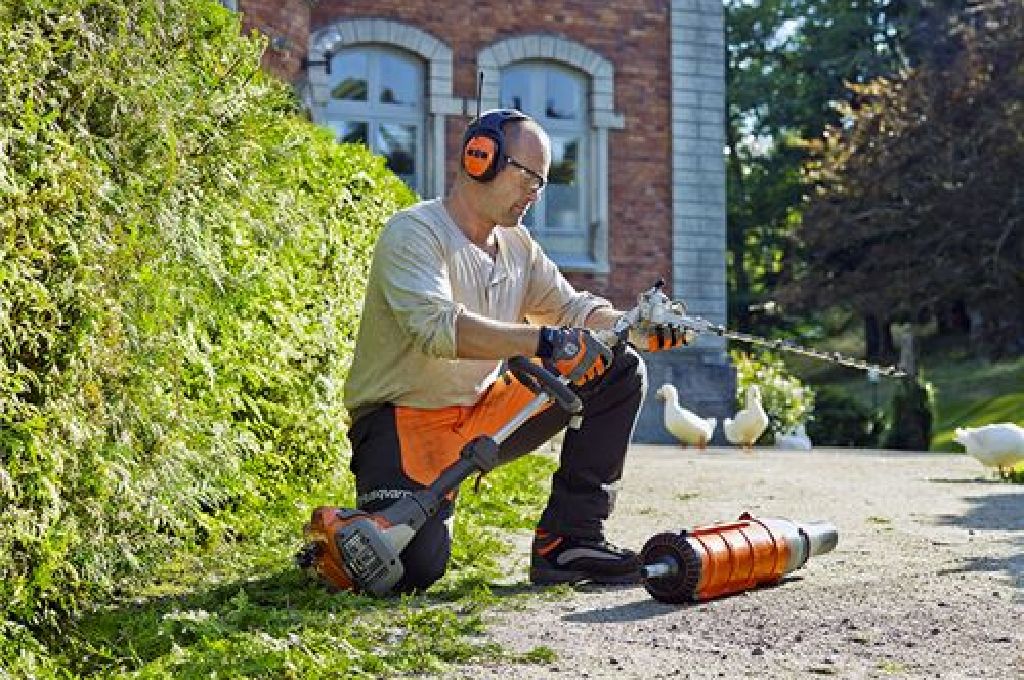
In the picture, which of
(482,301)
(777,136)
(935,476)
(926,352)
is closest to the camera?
(482,301)

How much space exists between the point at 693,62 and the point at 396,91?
400 centimetres

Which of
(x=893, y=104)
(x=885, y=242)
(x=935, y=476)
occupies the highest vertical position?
(x=893, y=104)

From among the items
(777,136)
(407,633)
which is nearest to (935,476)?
(407,633)

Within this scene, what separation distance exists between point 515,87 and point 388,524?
17410mm

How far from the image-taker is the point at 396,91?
21.9 meters

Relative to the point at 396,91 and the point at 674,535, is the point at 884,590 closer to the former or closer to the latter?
the point at 674,535

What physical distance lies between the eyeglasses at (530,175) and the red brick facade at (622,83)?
1596 centimetres

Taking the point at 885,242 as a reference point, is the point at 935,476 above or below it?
below

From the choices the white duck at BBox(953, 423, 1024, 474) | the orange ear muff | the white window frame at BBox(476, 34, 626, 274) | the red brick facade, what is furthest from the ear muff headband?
the white window frame at BBox(476, 34, 626, 274)

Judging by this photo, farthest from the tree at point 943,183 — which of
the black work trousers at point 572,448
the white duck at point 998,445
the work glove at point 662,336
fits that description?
the work glove at point 662,336

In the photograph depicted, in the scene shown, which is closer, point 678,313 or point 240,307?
point 678,313

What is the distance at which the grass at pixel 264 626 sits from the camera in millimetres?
4180

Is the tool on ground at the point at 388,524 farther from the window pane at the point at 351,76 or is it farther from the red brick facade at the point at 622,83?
→ the window pane at the point at 351,76

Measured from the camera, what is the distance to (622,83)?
2238cm
